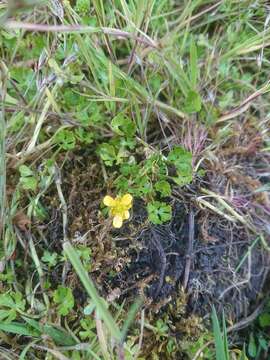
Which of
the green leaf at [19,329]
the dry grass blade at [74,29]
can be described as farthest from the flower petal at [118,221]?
the dry grass blade at [74,29]

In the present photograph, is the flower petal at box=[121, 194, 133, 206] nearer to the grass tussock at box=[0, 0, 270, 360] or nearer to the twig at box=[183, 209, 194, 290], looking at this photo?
the grass tussock at box=[0, 0, 270, 360]

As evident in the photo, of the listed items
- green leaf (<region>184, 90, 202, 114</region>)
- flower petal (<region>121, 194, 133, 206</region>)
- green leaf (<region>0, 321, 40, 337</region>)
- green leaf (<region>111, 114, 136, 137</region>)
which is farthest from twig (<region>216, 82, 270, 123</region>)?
green leaf (<region>0, 321, 40, 337</region>)

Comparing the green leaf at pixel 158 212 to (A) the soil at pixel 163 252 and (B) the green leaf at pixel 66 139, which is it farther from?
(B) the green leaf at pixel 66 139

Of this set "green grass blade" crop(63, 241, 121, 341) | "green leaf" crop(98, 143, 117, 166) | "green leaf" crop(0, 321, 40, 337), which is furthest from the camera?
"green leaf" crop(98, 143, 117, 166)

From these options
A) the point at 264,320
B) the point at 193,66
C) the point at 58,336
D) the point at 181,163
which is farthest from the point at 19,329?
the point at 193,66

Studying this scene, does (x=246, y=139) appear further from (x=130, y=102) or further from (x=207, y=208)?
(x=130, y=102)

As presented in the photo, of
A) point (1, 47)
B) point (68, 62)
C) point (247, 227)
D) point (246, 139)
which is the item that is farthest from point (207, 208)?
point (1, 47)
